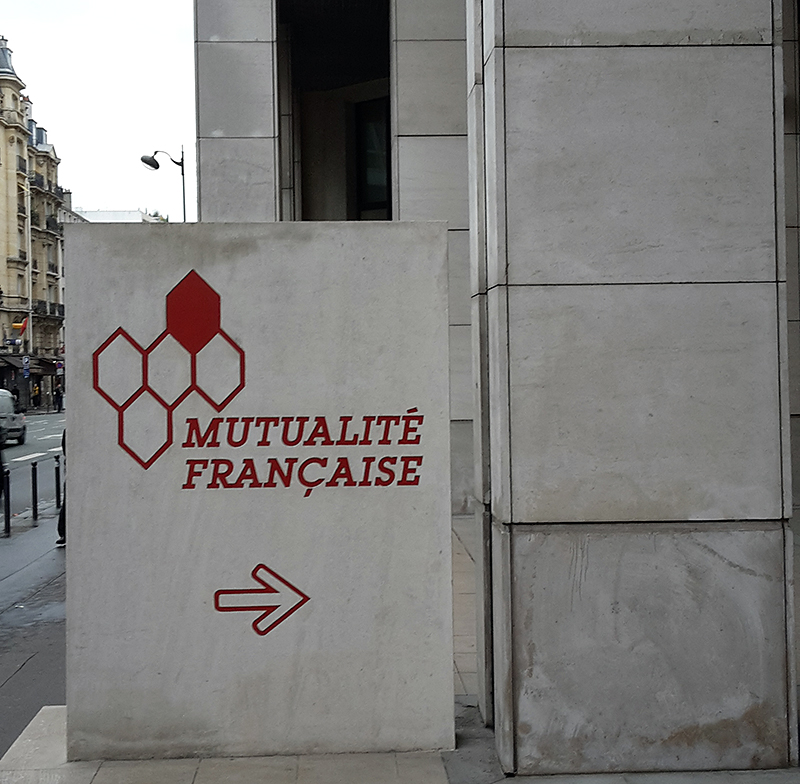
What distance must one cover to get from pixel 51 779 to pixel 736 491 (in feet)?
12.1

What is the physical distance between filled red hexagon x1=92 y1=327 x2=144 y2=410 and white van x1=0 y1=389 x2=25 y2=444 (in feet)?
89.4

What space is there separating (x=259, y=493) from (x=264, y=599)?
0.55 meters

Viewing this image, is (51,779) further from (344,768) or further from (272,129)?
(272,129)

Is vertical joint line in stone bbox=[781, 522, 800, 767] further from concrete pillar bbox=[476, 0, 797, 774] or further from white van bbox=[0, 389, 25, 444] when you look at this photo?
white van bbox=[0, 389, 25, 444]

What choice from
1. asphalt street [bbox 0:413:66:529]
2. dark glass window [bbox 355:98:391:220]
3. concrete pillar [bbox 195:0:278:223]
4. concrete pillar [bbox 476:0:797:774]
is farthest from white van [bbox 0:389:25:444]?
concrete pillar [bbox 476:0:797:774]

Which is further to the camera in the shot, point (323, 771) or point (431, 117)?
point (431, 117)

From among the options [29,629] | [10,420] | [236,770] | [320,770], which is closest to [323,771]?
[320,770]

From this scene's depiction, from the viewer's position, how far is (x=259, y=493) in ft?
16.1

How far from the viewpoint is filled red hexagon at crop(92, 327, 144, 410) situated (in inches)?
191

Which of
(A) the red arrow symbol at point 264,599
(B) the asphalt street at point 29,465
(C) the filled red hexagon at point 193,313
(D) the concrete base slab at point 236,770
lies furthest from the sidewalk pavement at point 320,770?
(B) the asphalt street at point 29,465

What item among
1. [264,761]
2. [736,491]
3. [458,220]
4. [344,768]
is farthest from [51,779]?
[458,220]

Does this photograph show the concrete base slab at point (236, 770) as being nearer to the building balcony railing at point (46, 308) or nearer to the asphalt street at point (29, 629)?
the asphalt street at point (29, 629)

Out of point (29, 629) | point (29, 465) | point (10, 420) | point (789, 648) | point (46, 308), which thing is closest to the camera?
point (789, 648)

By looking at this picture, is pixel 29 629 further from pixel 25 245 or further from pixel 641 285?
pixel 25 245
